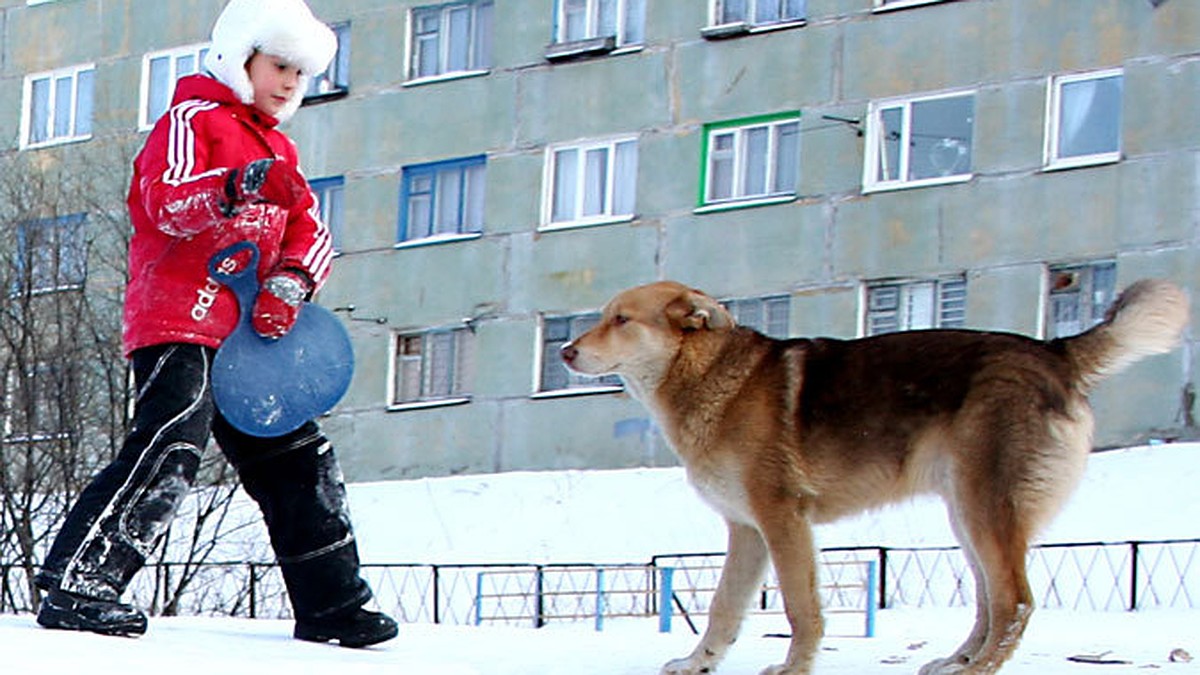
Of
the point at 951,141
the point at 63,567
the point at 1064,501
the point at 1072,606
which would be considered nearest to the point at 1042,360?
the point at 1064,501

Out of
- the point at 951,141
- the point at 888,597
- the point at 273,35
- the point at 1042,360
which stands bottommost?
the point at 888,597

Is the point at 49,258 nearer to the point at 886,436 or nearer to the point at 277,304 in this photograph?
the point at 277,304

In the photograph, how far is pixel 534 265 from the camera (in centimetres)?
3023

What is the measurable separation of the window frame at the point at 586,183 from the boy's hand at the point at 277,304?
21523mm

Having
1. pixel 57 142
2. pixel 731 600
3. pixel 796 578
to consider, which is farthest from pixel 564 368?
pixel 796 578

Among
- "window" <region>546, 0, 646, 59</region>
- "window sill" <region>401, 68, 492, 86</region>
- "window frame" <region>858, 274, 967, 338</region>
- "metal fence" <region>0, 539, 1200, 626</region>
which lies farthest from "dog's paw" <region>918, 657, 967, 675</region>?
"window sill" <region>401, 68, 492, 86</region>

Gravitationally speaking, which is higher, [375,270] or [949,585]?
[375,270]

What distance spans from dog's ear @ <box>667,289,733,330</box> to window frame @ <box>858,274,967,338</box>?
57.7ft

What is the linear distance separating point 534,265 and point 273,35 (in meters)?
22.1

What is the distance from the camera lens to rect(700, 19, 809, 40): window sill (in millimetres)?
28422

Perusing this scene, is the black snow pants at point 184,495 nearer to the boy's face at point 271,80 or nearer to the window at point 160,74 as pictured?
the boy's face at point 271,80

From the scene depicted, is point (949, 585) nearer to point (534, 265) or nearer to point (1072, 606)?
point (1072, 606)

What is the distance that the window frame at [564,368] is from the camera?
2931 cm

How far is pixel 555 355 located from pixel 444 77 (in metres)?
4.26
